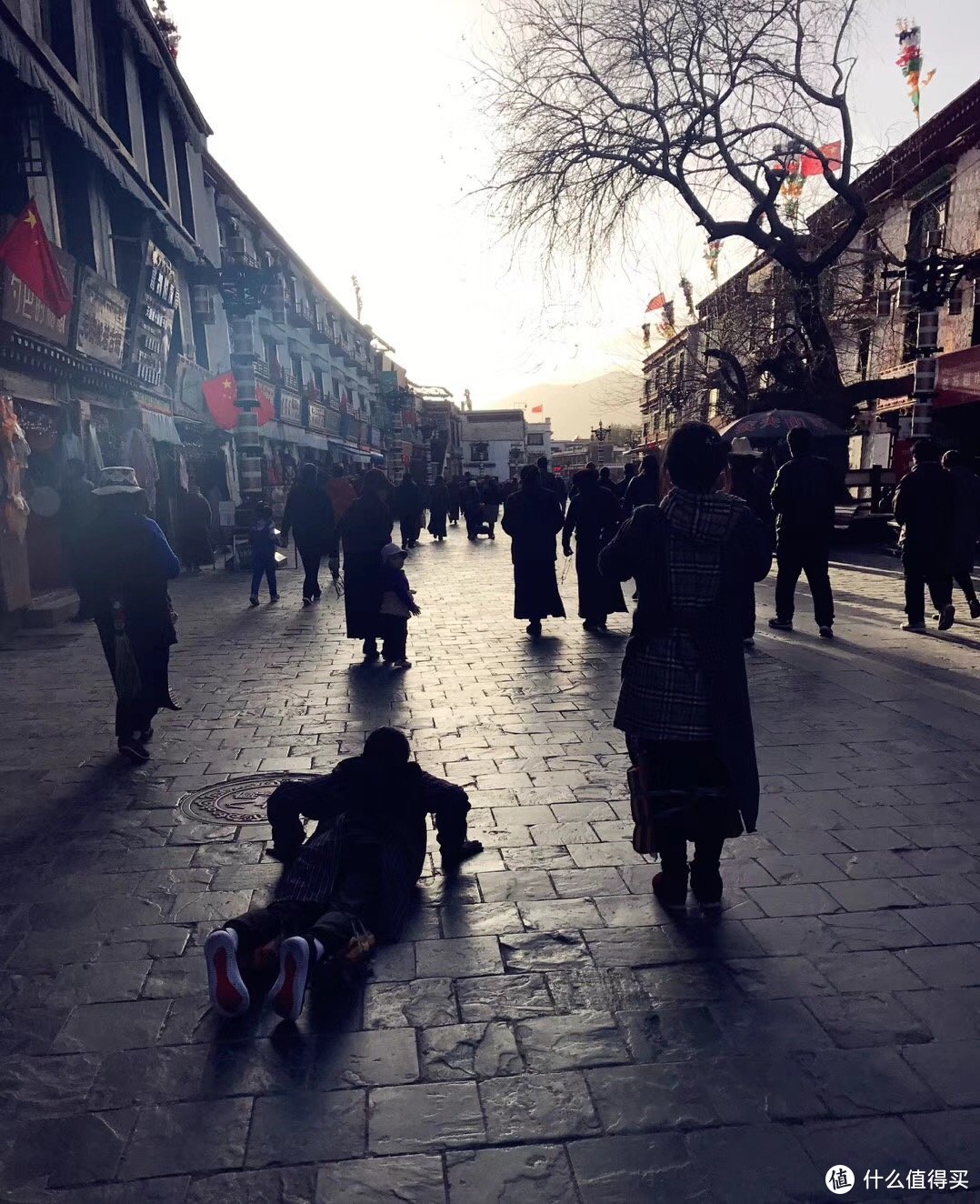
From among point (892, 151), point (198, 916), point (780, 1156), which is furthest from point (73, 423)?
point (892, 151)

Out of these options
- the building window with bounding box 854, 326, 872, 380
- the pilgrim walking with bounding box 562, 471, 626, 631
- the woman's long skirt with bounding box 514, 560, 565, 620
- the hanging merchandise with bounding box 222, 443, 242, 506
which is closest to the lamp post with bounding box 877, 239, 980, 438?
the pilgrim walking with bounding box 562, 471, 626, 631

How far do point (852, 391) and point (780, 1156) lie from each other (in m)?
18.6

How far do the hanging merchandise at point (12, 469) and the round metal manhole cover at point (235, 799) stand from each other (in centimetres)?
639

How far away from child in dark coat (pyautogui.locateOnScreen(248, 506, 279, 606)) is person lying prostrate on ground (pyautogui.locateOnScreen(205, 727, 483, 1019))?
857 cm

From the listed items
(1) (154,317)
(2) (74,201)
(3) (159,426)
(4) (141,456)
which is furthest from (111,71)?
(4) (141,456)

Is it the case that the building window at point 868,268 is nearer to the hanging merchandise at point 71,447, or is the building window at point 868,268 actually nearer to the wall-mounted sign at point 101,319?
Result: the wall-mounted sign at point 101,319

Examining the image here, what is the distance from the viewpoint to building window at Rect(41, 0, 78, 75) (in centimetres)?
1295

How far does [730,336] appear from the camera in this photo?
82.3 feet

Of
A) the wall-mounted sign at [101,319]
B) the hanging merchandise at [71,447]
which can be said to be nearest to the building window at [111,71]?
the wall-mounted sign at [101,319]

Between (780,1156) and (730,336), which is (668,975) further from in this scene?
(730,336)

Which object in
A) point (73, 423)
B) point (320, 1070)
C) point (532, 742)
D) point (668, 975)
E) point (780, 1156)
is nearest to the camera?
point (780, 1156)

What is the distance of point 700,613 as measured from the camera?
3312mm

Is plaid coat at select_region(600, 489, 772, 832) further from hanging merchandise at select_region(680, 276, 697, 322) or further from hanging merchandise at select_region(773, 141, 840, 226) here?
hanging merchandise at select_region(680, 276, 697, 322)

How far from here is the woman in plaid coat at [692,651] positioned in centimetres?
329
